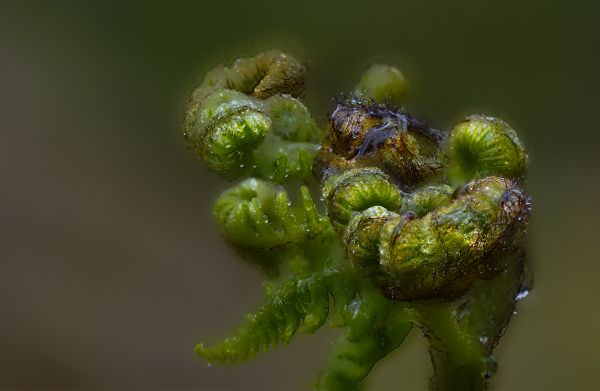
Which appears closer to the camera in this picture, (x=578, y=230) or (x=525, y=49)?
(x=578, y=230)

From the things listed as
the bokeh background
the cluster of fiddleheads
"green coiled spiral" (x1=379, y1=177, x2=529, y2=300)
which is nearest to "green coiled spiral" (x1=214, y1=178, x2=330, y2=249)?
the cluster of fiddleheads

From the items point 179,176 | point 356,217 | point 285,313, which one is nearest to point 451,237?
point 356,217

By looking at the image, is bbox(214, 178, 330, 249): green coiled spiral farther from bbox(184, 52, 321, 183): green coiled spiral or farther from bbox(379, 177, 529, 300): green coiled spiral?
bbox(379, 177, 529, 300): green coiled spiral

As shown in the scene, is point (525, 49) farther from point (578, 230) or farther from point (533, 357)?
point (533, 357)

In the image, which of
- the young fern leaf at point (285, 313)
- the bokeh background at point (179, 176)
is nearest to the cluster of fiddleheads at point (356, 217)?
the young fern leaf at point (285, 313)

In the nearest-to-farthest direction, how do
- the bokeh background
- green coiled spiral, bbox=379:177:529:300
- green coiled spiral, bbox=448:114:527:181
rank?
1. green coiled spiral, bbox=379:177:529:300
2. green coiled spiral, bbox=448:114:527:181
3. the bokeh background

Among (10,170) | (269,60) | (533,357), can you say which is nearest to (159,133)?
(10,170)

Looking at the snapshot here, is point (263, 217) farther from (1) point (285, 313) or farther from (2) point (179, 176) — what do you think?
(2) point (179, 176)
